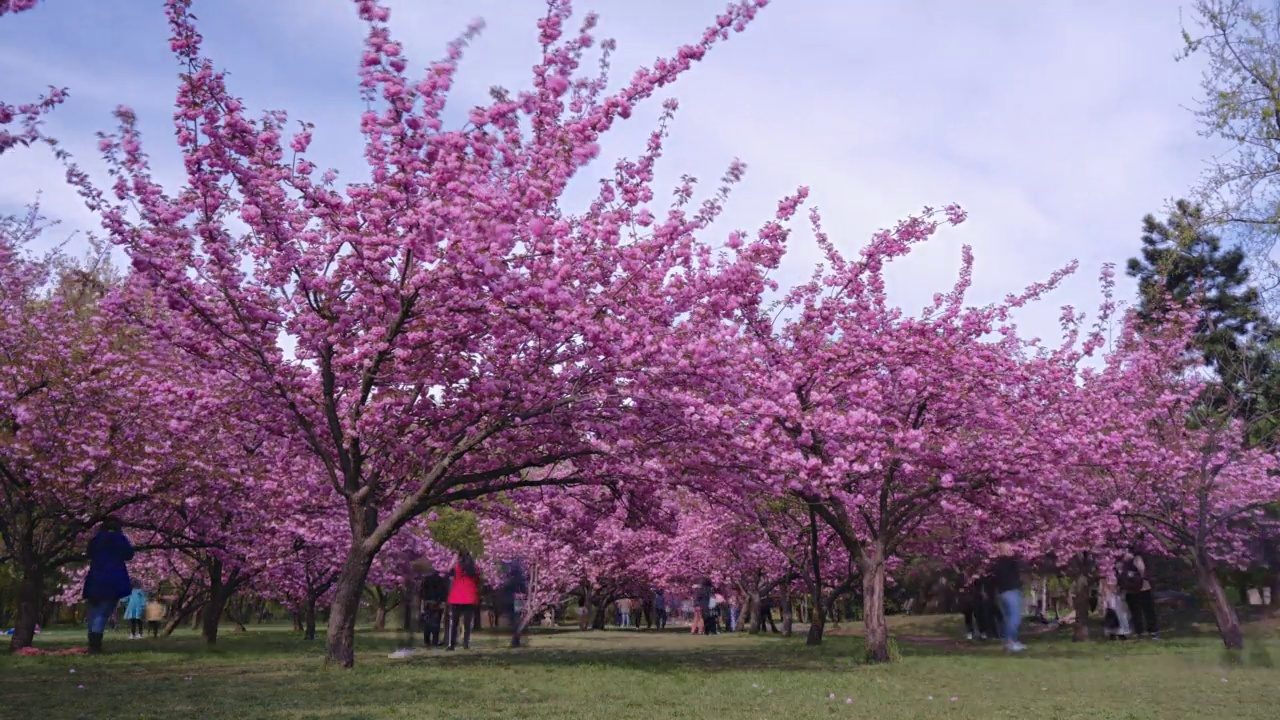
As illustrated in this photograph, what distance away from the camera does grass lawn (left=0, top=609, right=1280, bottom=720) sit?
9.90m

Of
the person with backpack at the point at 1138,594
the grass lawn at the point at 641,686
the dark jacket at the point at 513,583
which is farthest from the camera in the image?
the person with backpack at the point at 1138,594

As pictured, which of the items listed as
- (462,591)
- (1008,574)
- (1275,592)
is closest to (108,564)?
(462,591)

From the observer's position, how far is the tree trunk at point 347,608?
590 inches

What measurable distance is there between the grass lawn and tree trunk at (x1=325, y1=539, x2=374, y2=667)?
0.42 meters

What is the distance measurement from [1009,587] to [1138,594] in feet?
58.3

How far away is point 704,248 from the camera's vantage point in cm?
1524

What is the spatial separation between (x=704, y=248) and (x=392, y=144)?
511 centimetres

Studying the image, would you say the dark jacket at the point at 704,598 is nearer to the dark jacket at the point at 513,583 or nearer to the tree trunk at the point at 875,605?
the dark jacket at the point at 513,583

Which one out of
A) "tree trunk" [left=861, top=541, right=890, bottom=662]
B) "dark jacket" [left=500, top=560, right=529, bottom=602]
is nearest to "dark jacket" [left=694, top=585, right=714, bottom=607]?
"dark jacket" [left=500, top=560, right=529, bottom=602]

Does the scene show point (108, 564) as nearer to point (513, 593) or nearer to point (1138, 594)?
point (513, 593)

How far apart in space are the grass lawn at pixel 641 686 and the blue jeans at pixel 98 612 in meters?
0.63

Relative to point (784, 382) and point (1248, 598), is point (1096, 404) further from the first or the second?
point (1248, 598)

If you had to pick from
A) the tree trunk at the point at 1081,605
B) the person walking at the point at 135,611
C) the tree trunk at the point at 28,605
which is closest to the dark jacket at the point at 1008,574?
the tree trunk at the point at 1081,605

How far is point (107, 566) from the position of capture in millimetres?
15812
